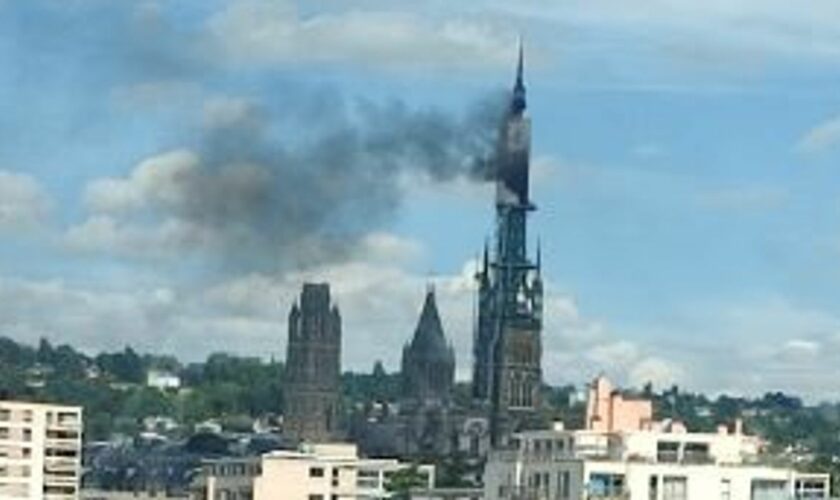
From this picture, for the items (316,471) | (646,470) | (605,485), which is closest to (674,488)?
(646,470)

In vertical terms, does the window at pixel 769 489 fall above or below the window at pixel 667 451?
below

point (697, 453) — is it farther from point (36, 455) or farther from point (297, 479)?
point (36, 455)

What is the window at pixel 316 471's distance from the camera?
12369 cm

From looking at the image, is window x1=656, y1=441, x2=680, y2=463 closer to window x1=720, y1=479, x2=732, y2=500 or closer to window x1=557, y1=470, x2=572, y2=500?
window x1=720, y1=479, x2=732, y2=500

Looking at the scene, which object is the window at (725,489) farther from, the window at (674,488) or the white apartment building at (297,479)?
the white apartment building at (297,479)

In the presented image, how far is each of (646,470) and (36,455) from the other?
1442 inches

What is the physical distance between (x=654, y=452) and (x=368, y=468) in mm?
45537

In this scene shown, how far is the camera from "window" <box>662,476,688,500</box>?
87625mm

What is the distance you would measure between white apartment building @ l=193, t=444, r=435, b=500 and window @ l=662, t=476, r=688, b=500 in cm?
3308

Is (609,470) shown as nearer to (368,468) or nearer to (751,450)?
(751,450)

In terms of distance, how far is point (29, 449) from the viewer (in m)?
120

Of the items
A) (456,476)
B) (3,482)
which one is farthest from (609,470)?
(456,476)

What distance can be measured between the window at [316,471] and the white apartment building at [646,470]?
97.7ft

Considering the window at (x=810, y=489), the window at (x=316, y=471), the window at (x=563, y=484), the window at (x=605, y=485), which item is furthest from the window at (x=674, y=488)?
the window at (x=316, y=471)
